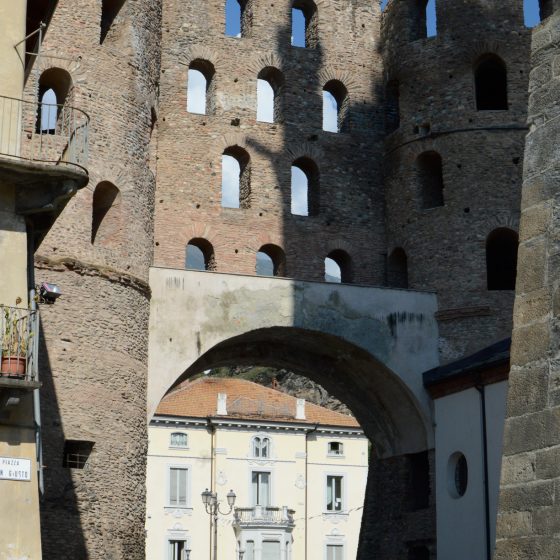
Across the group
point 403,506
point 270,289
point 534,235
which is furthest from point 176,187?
point 534,235

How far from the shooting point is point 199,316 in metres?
22.4

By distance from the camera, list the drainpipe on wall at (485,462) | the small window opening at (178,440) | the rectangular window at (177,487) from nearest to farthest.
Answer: the drainpipe on wall at (485,462), the rectangular window at (177,487), the small window opening at (178,440)

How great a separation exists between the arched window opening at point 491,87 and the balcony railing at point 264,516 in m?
22.3

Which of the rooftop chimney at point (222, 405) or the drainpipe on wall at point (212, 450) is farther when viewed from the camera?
the rooftop chimney at point (222, 405)

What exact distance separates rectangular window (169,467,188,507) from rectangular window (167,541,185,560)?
1.41m

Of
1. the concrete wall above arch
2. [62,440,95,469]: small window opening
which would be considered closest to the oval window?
the concrete wall above arch

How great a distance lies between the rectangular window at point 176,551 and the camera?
42969 millimetres

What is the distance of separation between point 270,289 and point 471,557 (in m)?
6.24

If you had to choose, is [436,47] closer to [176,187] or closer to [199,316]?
[176,187]

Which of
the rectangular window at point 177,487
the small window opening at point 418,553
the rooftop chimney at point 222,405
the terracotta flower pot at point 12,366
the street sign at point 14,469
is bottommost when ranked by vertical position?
the small window opening at point 418,553

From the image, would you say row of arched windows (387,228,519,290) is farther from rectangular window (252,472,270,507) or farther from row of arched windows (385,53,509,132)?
rectangular window (252,472,270,507)

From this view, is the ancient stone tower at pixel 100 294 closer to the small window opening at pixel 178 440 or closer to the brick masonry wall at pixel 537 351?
the brick masonry wall at pixel 537 351

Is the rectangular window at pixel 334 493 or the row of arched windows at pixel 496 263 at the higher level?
the row of arched windows at pixel 496 263

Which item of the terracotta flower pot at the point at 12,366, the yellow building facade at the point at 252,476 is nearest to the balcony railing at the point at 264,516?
the yellow building facade at the point at 252,476
